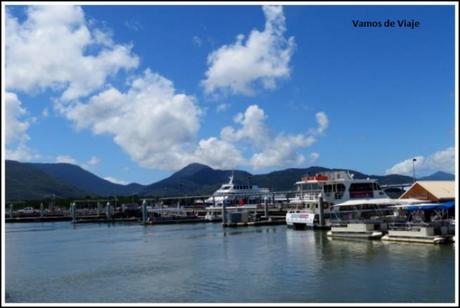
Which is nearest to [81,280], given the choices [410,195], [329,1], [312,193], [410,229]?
[410,229]

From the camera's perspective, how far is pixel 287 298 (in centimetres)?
2008

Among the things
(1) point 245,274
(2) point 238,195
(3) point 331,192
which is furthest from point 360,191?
(2) point 238,195

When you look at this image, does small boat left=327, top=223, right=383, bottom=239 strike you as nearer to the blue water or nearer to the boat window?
the blue water

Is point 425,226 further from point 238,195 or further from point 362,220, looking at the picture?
point 238,195

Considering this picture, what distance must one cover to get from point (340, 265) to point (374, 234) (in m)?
12.2

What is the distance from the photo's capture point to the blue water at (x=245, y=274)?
68.2 ft

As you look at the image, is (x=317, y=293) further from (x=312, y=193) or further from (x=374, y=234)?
(x=312, y=193)

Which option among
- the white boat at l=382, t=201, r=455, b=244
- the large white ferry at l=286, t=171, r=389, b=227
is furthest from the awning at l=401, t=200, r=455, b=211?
the large white ferry at l=286, t=171, r=389, b=227

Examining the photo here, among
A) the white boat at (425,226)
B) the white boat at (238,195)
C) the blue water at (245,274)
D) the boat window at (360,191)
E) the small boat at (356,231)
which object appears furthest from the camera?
the white boat at (238,195)

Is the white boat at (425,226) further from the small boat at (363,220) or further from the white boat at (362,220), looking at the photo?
the white boat at (362,220)

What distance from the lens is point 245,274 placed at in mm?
26375

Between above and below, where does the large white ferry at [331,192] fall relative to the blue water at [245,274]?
above

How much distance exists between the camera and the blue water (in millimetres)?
20781

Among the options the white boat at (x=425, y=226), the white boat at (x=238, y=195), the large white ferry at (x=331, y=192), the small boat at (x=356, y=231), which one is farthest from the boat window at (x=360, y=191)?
the white boat at (x=238, y=195)
